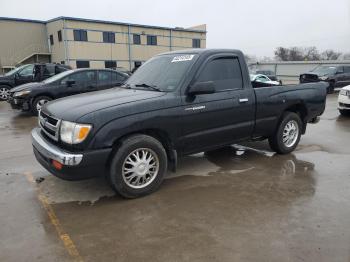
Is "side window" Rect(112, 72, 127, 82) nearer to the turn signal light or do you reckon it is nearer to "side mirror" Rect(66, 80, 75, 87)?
"side mirror" Rect(66, 80, 75, 87)

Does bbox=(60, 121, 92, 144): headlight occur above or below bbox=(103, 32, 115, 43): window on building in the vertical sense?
below

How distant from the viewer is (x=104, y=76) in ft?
37.8

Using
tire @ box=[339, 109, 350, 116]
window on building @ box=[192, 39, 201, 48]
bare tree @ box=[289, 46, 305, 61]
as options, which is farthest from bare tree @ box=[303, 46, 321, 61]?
tire @ box=[339, 109, 350, 116]

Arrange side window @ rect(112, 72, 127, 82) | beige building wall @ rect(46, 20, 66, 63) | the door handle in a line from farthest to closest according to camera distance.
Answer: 1. beige building wall @ rect(46, 20, 66, 63)
2. side window @ rect(112, 72, 127, 82)
3. the door handle

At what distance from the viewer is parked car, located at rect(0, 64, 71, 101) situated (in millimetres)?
14359

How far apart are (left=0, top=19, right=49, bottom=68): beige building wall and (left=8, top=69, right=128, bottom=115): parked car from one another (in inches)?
1102

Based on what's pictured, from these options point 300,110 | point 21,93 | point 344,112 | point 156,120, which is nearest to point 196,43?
point 344,112

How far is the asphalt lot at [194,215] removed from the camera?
3.15 metres

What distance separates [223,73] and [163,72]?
36.5 inches

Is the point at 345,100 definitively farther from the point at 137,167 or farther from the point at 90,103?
the point at 90,103

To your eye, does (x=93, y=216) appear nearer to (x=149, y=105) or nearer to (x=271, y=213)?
(x=149, y=105)

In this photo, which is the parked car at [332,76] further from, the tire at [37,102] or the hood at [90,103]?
the hood at [90,103]

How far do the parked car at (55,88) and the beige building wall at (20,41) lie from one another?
28.0 meters

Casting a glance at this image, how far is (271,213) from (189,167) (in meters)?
1.95
